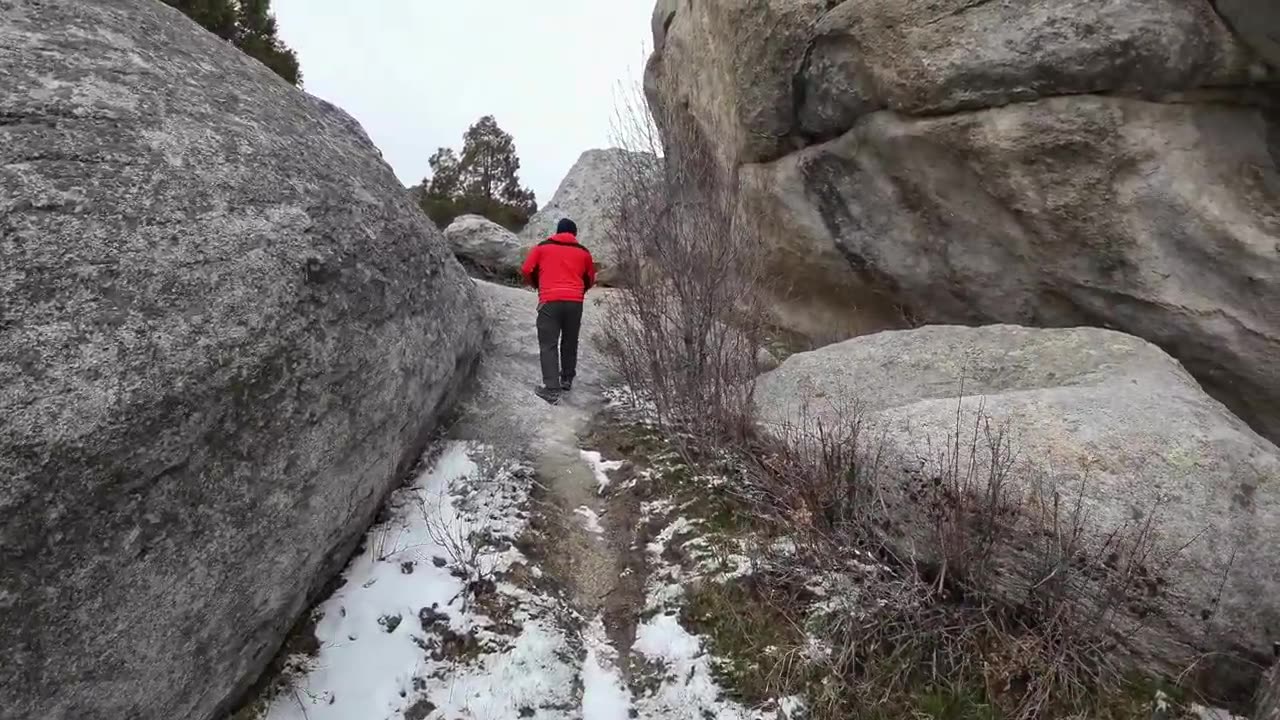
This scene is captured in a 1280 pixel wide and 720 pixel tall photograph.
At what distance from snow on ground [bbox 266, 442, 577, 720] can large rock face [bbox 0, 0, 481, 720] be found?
273 mm

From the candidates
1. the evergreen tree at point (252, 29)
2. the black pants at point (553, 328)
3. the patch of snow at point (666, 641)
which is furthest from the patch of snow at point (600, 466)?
the evergreen tree at point (252, 29)

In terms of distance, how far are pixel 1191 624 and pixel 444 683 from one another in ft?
12.1

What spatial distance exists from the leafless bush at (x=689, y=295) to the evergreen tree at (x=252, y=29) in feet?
24.8

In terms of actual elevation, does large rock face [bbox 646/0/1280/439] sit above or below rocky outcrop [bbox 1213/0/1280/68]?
below

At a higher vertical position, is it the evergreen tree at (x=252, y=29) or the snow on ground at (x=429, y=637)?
the evergreen tree at (x=252, y=29)

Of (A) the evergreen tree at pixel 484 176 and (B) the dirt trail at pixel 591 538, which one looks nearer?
(B) the dirt trail at pixel 591 538

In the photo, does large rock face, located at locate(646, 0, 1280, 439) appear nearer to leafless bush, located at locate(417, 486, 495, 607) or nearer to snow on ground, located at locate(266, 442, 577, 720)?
snow on ground, located at locate(266, 442, 577, 720)

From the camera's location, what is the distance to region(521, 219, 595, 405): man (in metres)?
7.26

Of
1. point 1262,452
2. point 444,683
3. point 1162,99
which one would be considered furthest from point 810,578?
point 1162,99

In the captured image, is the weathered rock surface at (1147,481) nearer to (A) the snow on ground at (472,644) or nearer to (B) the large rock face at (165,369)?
(A) the snow on ground at (472,644)

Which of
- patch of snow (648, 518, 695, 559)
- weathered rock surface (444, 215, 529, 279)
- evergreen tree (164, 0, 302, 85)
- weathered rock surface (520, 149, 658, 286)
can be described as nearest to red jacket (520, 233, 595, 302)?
patch of snow (648, 518, 695, 559)

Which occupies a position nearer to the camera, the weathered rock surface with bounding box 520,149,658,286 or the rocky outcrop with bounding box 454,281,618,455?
the rocky outcrop with bounding box 454,281,618,455

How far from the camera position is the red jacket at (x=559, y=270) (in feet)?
23.8

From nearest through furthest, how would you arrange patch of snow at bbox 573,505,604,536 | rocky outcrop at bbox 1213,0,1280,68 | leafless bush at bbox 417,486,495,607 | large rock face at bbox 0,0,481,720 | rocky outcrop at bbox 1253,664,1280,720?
large rock face at bbox 0,0,481,720 < rocky outcrop at bbox 1253,664,1280,720 < leafless bush at bbox 417,486,495,607 < patch of snow at bbox 573,505,604,536 < rocky outcrop at bbox 1213,0,1280,68
